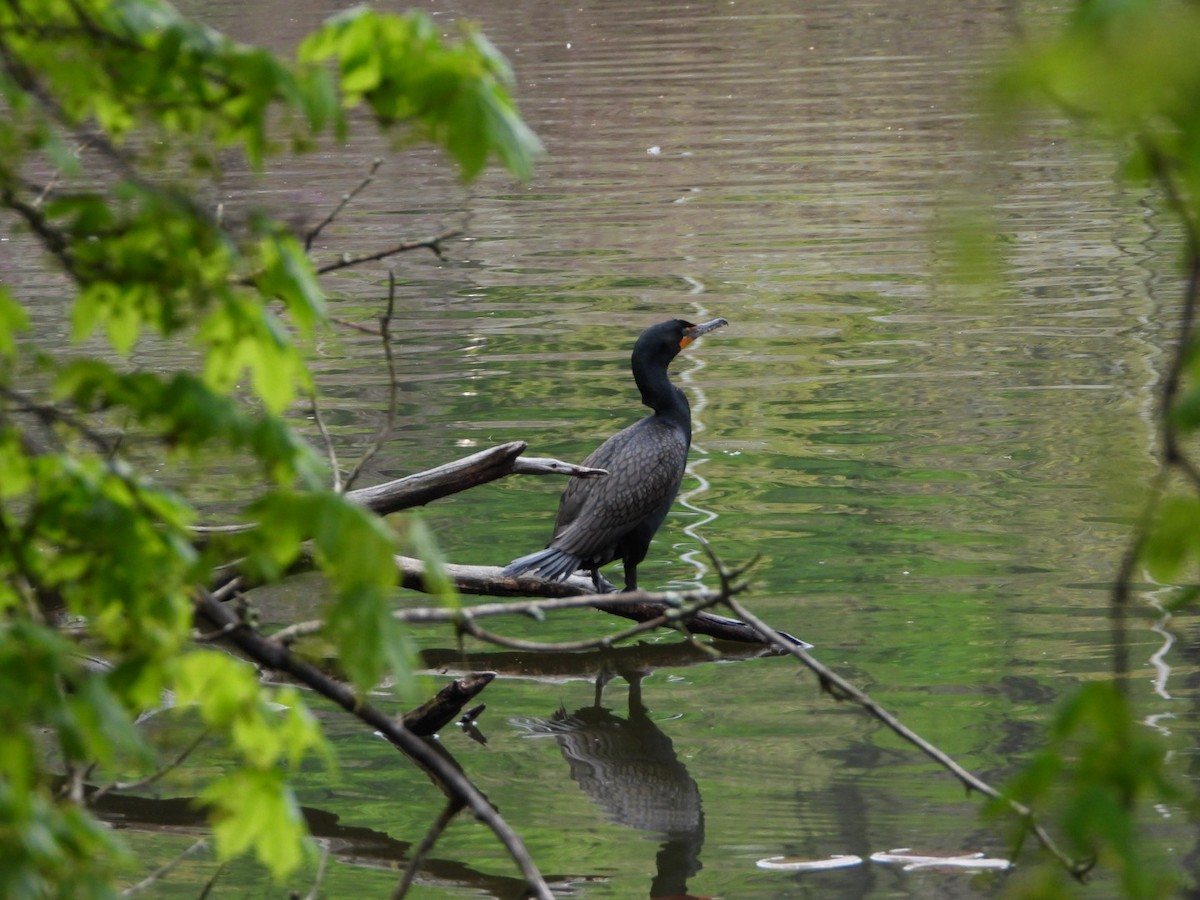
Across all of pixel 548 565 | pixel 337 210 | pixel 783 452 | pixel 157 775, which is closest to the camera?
pixel 157 775

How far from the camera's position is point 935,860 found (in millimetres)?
4406

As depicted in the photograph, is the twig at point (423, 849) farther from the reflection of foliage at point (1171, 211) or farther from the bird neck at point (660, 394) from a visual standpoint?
the bird neck at point (660, 394)

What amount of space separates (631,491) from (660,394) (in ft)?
1.67

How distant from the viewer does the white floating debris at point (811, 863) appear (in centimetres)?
443

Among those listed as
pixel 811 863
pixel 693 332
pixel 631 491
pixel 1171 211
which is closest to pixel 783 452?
pixel 693 332

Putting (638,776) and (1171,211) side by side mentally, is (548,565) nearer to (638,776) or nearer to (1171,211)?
(638,776)

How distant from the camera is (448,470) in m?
5.44

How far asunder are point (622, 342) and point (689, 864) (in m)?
6.31

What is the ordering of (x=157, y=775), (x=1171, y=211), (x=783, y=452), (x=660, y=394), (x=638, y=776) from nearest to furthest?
1. (x=1171, y=211)
2. (x=157, y=775)
3. (x=638, y=776)
4. (x=660, y=394)
5. (x=783, y=452)

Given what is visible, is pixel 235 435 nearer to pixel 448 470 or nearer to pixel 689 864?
pixel 689 864

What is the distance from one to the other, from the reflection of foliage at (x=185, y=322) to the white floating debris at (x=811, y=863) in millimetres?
2575

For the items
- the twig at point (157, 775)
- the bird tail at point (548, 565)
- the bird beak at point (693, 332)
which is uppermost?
the twig at point (157, 775)

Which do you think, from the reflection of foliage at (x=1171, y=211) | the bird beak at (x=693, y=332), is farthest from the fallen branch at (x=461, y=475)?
the reflection of foliage at (x=1171, y=211)

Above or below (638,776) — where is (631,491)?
above
